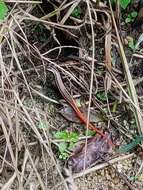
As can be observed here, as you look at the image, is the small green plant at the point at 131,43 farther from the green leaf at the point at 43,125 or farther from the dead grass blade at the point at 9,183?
the dead grass blade at the point at 9,183

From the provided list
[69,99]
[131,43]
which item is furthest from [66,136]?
[131,43]

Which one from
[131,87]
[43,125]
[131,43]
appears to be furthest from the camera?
[131,43]

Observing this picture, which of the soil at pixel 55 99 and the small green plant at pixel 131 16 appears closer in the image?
the soil at pixel 55 99

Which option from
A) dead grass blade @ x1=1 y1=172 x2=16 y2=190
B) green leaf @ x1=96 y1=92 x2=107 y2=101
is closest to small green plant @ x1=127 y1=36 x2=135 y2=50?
green leaf @ x1=96 y1=92 x2=107 y2=101

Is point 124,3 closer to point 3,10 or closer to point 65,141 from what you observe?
point 3,10

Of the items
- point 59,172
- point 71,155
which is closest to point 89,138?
point 71,155

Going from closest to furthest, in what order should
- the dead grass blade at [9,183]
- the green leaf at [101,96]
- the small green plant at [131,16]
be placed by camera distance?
the dead grass blade at [9,183] → the green leaf at [101,96] → the small green plant at [131,16]

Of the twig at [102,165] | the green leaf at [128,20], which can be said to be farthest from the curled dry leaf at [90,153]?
the green leaf at [128,20]
